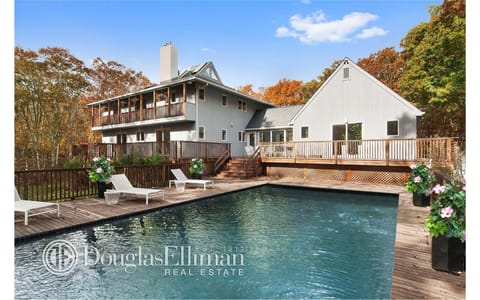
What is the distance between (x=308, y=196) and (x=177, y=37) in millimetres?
19230

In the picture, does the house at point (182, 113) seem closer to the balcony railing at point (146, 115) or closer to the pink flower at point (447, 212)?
the balcony railing at point (146, 115)

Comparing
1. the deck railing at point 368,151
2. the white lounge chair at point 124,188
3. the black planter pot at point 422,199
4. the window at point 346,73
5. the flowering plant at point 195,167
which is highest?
the window at point 346,73

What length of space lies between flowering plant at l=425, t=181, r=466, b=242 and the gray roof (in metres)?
16.2

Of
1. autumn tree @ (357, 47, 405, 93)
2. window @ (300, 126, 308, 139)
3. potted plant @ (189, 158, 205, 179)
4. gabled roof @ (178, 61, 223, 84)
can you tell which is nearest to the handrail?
potted plant @ (189, 158, 205, 179)

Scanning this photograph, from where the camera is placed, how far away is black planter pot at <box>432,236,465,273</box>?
10.9 ft

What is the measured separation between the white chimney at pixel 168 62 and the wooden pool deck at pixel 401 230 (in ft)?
45.2

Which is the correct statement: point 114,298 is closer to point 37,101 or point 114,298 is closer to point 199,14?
point 199,14

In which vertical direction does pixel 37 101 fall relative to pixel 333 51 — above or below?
below

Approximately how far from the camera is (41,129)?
64.5ft

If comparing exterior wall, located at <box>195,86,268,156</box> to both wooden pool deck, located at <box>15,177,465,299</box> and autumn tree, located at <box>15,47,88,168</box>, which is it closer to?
wooden pool deck, located at <box>15,177,465,299</box>

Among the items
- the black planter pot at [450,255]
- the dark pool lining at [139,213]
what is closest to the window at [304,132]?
the dark pool lining at [139,213]

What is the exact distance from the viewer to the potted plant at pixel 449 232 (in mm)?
3285

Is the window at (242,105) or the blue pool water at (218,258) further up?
the window at (242,105)
